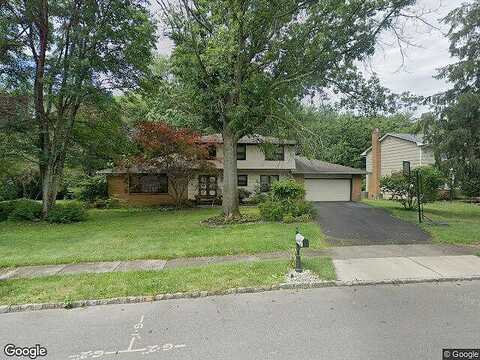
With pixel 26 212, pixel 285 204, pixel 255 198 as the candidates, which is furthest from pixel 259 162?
pixel 26 212

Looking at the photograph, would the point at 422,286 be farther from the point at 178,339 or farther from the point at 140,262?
the point at 140,262

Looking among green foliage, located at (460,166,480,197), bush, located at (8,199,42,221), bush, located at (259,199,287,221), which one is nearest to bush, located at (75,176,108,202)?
bush, located at (8,199,42,221)

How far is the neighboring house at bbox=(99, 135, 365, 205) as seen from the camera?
74.1ft

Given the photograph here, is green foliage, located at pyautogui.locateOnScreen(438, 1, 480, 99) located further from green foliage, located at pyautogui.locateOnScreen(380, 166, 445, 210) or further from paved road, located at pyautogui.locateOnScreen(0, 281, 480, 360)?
paved road, located at pyautogui.locateOnScreen(0, 281, 480, 360)

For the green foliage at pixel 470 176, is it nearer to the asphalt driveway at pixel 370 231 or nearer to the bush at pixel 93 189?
the asphalt driveway at pixel 370 231

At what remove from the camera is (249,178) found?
23.9 metres

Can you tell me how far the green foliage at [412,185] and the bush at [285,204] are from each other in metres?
5.06

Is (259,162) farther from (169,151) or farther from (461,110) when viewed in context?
(461,110)

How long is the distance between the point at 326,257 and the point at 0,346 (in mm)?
6077

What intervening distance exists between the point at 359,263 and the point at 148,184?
18227 mm

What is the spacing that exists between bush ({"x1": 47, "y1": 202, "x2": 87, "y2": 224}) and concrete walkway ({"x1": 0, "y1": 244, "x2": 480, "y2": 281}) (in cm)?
782

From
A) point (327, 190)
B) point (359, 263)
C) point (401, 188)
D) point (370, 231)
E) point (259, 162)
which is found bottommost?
point (359, 263)

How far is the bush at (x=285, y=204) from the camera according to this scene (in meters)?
13.3

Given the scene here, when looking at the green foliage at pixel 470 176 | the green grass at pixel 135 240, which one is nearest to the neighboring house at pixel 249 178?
the green grass at pixel 135 240
